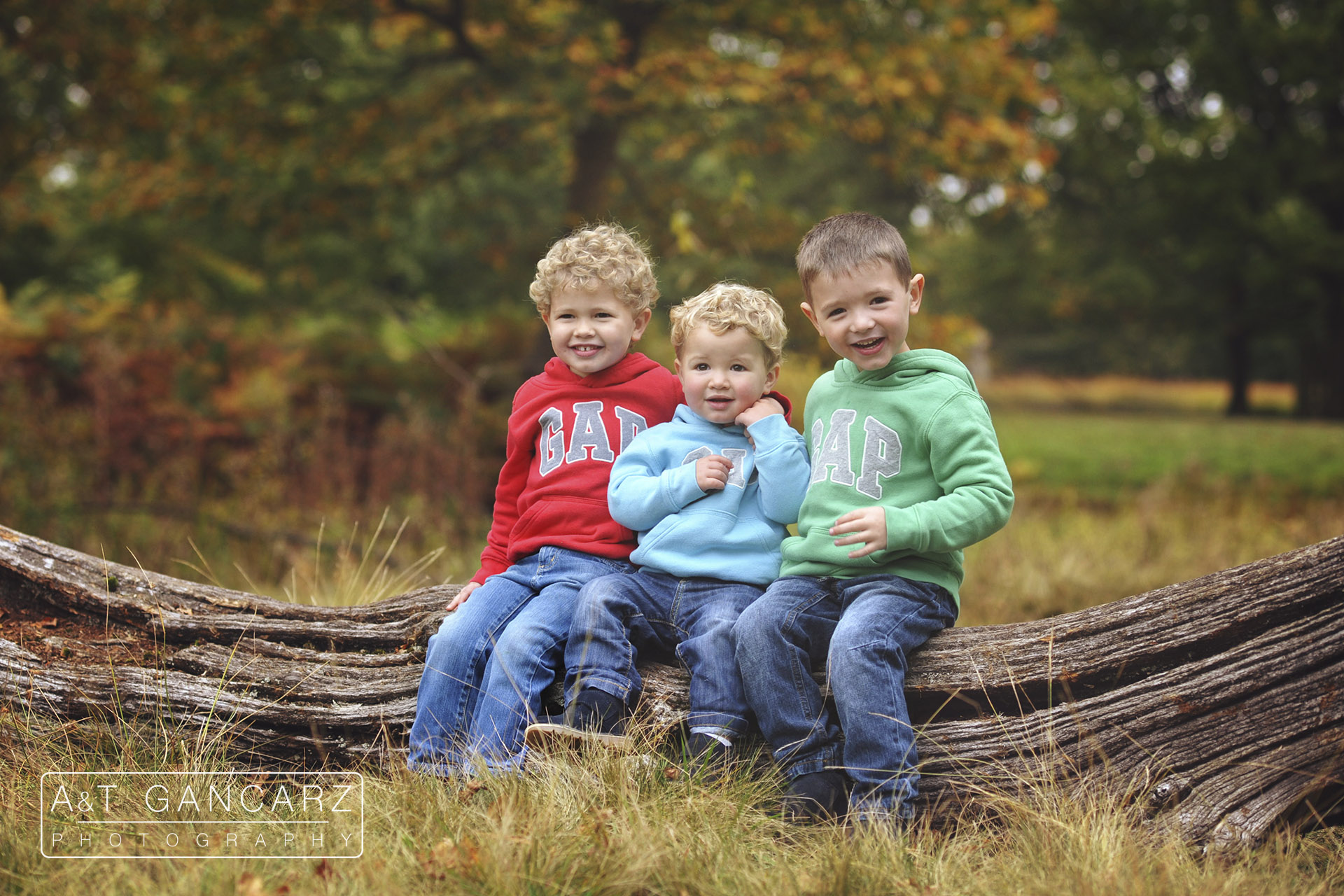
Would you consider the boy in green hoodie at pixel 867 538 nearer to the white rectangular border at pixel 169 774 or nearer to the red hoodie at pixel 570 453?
the red hoodie at pixel 570 453

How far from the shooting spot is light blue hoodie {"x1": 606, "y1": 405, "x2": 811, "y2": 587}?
2645mm

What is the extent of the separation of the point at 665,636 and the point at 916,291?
1193 mm

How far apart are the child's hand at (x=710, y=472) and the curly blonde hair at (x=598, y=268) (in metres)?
0.59

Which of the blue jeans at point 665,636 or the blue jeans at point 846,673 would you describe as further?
the blue jeans at point 665,636

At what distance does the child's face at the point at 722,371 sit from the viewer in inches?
104

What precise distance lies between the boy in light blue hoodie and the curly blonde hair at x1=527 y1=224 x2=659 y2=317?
0.20 metres

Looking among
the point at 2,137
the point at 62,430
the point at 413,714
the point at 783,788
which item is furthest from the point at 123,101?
the point at 783,788

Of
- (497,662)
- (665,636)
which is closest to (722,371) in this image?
(665,636)

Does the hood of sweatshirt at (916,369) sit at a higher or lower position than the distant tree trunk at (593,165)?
lower

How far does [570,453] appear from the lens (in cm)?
291

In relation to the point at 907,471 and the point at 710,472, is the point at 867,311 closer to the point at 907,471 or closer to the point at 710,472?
the point at 907,471

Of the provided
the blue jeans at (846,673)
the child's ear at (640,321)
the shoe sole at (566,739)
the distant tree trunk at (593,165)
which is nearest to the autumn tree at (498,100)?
the distant tree trunk at (593,165)

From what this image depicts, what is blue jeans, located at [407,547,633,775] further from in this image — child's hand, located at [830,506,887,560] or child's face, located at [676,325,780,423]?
child's hand, located at [830,506,887,560]

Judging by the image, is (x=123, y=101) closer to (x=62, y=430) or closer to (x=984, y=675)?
(x=62, y=430)
